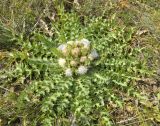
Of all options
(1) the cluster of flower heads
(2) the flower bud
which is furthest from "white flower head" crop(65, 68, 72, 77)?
(2) the flower bud

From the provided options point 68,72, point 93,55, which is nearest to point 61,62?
point 68,72

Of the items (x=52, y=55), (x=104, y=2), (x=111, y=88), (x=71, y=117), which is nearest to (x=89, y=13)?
(x=104, y=2)

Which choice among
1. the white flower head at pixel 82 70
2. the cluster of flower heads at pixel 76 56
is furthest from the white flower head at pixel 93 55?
the white flower head at pixel 82 70

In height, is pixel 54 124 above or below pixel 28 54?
below

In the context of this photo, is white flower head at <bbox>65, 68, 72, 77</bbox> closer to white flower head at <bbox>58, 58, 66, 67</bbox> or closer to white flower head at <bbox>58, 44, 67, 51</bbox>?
white flower head at <bbox>58, 58, 66, 67</bbox>

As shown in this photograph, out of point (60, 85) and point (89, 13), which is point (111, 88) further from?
point (89, 13)

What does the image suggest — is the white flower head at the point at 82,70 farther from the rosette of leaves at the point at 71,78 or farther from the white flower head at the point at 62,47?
the white flower head at the point at 62,47

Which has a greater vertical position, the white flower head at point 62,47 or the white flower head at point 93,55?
the white flower head at point 62,47
